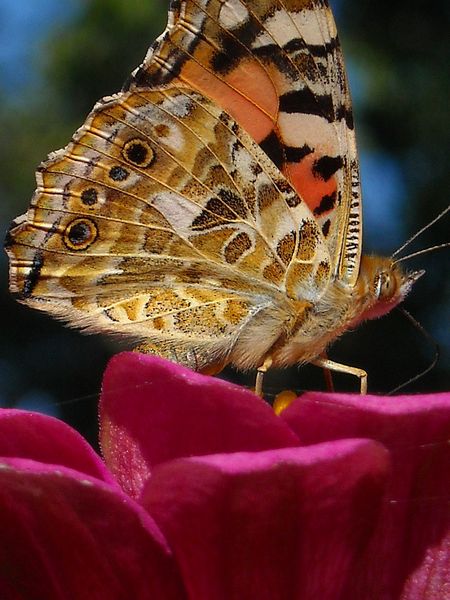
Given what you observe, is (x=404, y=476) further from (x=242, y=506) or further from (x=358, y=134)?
(x=358, y=134)

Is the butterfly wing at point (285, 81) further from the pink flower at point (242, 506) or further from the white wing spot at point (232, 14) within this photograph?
the pink flower at point (242, 506)

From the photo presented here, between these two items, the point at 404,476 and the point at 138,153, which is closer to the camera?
the point at 404,476

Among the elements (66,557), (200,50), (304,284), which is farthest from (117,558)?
(200,50)

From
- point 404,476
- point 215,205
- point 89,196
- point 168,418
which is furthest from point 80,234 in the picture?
point 404,476

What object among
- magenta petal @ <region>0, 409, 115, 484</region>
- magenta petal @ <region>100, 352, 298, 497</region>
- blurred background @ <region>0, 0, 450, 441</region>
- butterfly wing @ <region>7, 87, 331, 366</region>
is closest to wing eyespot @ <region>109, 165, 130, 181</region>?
butterfly wing @ <region>7, 87, 331, 366</region>

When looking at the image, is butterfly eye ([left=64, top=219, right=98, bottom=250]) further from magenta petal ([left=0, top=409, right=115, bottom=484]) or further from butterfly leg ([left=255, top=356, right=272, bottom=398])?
magenta petal ([left=0, top=409, right=115, bottom=484])

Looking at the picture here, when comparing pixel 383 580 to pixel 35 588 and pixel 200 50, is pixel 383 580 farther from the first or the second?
pixel 200 50

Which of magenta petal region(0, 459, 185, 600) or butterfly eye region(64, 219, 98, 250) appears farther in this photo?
butterfly eye region(64, 219, 98, 250)

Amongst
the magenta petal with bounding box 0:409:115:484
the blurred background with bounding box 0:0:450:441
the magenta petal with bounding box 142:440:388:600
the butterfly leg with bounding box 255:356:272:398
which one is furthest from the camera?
the blurred background with bounding box 0:0:450:441
